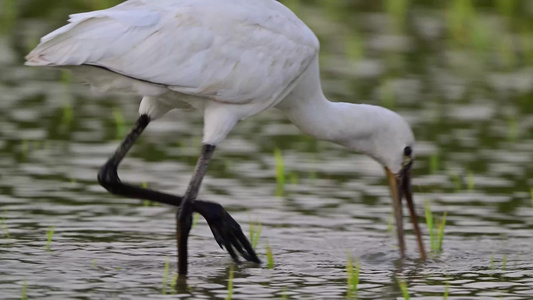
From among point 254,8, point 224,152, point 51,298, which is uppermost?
point 254,8

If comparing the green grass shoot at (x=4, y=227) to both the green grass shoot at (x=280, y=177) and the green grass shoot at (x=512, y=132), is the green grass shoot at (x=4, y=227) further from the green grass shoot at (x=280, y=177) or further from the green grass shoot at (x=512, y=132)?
the green grass shoot at (x=512, y=132)

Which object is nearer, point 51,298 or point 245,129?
point 51,298

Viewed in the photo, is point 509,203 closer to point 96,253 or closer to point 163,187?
point 163,187

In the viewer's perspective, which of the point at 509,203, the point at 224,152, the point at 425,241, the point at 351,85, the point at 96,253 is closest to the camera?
the point at 96,253

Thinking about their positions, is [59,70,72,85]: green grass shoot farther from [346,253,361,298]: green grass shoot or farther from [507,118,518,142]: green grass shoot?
[346,253,361,298]: green grass shoot

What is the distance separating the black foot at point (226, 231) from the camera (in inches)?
344

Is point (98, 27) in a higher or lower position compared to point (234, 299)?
higher

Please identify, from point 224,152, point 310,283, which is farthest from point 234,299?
point 224,152

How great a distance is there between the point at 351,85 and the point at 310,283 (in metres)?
6.42

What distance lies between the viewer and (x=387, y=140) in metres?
9.12

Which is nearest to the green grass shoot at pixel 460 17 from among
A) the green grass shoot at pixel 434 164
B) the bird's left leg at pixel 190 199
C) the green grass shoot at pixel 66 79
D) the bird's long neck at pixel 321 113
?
the green grass shoot at pixel 66 79

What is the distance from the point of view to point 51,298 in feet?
24.9

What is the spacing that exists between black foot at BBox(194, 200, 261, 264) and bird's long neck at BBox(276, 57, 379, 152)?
31.7 inches

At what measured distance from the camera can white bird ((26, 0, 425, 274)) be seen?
8.06 meters
